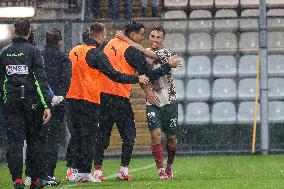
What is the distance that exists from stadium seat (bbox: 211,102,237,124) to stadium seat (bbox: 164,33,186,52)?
4.68 feet

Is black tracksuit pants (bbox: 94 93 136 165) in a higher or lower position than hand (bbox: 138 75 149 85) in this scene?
lower

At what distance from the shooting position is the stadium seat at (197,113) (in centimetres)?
2148

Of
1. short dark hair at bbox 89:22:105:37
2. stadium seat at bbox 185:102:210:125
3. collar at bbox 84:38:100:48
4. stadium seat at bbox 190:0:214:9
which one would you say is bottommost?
stadium seat at bbox 185:102:210:125

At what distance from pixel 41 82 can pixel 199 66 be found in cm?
1151

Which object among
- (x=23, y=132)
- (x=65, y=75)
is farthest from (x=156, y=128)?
(x=23, y=132)

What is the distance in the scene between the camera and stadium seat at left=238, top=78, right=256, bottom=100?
70.9 ft

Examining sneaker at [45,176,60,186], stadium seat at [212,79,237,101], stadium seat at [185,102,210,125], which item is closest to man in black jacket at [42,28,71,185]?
sneaker at [45,176,60,186]

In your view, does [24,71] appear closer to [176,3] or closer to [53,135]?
[53,135]

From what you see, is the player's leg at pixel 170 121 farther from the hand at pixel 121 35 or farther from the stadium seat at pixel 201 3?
the stadium seat at pixel 201 3

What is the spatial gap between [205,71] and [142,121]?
1731mm

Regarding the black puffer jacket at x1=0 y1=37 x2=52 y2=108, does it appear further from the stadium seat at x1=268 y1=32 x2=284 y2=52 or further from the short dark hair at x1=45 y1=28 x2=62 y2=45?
the stadium seat at x1=268 y1=32 x2=284 y2=52

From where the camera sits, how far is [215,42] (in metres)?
21.9

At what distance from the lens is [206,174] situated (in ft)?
48.3

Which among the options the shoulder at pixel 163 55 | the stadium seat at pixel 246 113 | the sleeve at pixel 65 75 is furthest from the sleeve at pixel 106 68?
the stadium seat at pixel 246 113
